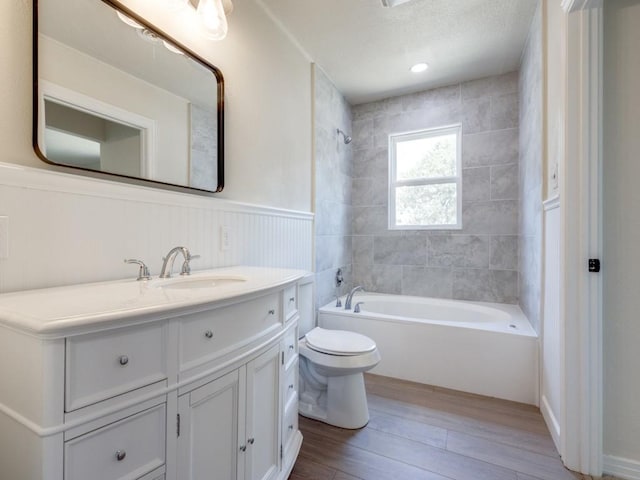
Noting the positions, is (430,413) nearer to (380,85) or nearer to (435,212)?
(435,212)

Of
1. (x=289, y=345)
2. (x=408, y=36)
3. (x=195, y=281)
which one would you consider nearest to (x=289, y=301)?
(x=289, y=345)

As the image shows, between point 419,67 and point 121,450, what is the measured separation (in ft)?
10.1

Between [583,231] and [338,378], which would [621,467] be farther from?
[338,378]

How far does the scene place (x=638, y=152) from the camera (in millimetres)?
1332

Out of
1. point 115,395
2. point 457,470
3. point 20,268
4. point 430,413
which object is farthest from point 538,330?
point 20,268

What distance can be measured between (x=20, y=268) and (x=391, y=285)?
288cm

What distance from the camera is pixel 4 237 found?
0.87 m

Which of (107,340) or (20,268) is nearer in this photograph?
(107,340)

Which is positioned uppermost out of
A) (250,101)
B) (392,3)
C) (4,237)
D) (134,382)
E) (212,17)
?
(392,3)

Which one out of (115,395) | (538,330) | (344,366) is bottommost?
(344,366)

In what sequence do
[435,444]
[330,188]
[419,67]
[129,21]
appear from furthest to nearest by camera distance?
[330,188]
[419,67]
[435,444]
[129,21]

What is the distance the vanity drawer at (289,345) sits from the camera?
1267 mm

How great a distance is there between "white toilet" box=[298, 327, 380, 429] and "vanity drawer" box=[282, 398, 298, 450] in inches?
12.7

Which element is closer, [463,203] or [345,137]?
[463,203]
